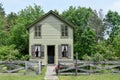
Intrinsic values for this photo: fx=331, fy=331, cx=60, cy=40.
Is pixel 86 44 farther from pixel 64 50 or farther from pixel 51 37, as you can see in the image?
pixel 51 37

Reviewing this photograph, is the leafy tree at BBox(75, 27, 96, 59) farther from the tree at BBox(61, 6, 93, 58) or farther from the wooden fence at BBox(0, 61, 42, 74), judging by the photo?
the wooden fence at BBox(0, 61, 42, 74)

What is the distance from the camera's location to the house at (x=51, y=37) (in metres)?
41.8

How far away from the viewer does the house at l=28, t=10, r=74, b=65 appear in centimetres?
4178

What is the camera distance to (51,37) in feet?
138

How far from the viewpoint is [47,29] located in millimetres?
42000

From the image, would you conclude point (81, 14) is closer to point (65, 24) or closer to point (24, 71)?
point (65, 24)

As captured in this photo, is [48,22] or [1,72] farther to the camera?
[48,22]

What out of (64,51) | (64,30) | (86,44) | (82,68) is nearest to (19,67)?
(82,68)

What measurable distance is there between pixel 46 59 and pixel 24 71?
1518 centimetres

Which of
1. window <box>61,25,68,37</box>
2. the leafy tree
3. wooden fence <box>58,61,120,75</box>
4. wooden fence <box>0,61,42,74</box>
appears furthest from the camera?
the leafy tree

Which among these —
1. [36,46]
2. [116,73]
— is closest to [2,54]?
[36,46]

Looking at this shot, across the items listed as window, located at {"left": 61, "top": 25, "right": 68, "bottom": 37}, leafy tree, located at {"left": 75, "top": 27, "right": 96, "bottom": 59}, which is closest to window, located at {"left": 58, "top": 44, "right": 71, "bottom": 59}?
window, located at {"left": 61, "top": 25, "right": 68, "bottom": 37}

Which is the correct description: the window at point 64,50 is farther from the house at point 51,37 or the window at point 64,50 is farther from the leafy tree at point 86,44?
the leafy tree at point 86,44

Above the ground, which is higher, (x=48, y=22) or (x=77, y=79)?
(x=48, y=22)
